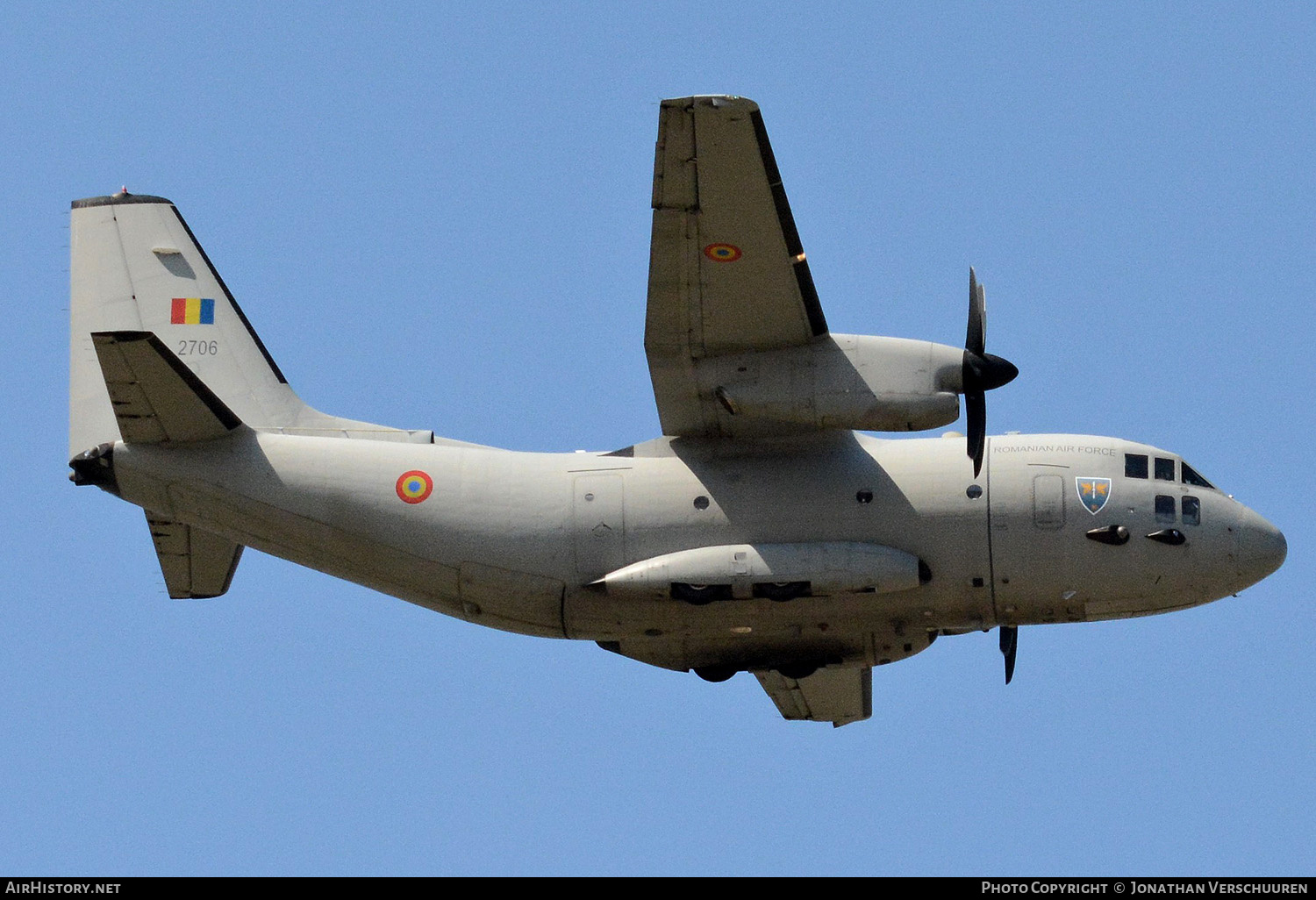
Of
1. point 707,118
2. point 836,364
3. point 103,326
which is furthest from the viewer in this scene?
point 103,326

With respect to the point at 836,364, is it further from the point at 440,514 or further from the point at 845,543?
the point at 440,514

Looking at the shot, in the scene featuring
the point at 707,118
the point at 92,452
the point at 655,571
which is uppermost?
the point at 707,118

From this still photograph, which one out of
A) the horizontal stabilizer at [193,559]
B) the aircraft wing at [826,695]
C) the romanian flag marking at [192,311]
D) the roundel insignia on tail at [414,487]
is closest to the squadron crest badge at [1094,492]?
the aircraft wing at [826,695]

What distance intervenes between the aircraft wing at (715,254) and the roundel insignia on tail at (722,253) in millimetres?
10

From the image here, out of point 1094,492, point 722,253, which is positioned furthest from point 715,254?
point 1094,492

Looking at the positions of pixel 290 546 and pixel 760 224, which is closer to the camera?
pixel 760 224

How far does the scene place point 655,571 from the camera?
2323 cm

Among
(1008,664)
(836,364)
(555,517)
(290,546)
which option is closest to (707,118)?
(836,364)

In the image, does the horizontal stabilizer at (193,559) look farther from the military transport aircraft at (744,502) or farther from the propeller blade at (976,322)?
the propeller blade at (976,322)

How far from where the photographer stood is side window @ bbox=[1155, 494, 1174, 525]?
23.6m

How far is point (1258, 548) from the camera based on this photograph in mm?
23812

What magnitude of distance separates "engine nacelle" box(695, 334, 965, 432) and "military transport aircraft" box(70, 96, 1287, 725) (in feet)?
0.10

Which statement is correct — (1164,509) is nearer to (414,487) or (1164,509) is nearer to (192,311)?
(414,487)

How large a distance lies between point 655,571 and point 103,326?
8.61 meters
